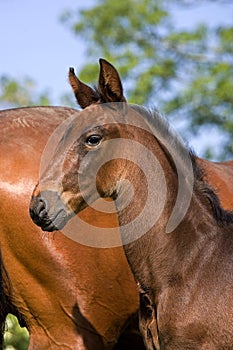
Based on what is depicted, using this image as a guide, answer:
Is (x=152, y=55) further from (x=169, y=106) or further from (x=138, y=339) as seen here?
(x=138, y=339)

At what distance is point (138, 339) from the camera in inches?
217

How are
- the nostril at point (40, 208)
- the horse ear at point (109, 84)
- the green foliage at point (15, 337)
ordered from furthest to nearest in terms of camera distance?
the green foliage at point (15, 337), the horse ear at point (109, 84), the nostril at point (40, 208)

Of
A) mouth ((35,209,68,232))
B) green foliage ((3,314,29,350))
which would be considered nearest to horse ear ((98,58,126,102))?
mouth ((35,209,68,232))

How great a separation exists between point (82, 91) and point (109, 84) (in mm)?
261

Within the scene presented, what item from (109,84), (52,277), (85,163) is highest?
(109,84)

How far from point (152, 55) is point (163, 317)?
1563 centimetres

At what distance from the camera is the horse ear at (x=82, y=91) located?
186 inches

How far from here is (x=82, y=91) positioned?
4766 mm

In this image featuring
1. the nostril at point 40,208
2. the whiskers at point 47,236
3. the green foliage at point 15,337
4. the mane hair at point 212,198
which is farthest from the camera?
the green foliage at point 15,337

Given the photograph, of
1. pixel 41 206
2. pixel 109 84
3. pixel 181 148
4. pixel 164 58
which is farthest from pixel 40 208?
pixel 164 58

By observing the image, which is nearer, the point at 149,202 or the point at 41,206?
the point at 41,206

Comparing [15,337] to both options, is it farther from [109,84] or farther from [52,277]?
[109,84]

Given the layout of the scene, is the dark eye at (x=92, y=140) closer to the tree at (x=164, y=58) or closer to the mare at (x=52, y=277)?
the mare at (x=52, y=277)

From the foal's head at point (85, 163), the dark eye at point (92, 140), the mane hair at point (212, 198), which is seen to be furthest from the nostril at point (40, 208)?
the mane hair at point (212, 198)
